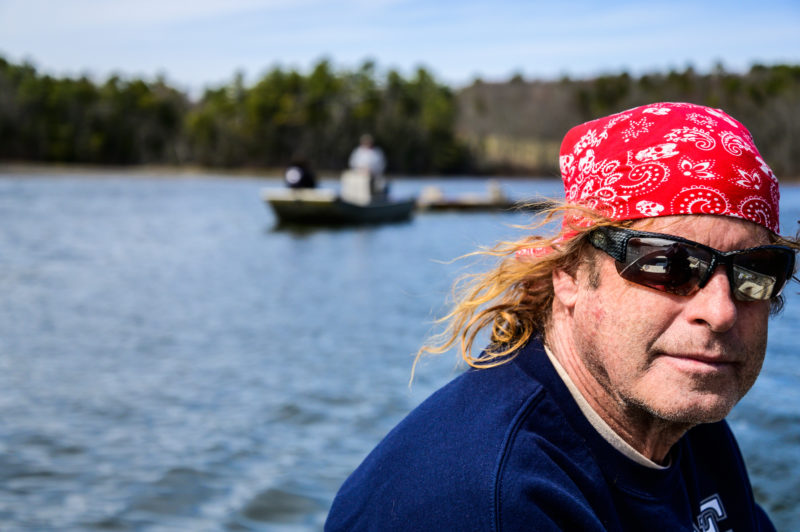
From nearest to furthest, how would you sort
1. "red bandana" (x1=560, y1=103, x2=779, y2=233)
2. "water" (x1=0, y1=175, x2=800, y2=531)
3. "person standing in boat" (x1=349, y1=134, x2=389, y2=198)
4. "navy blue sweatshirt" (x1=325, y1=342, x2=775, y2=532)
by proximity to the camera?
"navy blue sweatshirt" (x1=325, y1=342, x2=775, y2=532)
"red bandana" (x1=560, y1=103, x2=779, y2=233)
"water" (x1=0, y1=175, x2=800, y2=531)
"person standing in boat" (x1=349, y1=134, x2=389, y2=198)

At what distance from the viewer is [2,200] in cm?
4728

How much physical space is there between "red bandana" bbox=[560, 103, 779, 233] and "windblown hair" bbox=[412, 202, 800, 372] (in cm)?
7

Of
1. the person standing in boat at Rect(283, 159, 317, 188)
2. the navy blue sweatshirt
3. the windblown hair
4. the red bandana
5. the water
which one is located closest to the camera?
the navy blue sweatshirt

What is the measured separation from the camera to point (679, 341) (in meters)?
1.64

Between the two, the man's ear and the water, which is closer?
the man's ear

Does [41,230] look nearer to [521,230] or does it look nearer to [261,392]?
[261,392]

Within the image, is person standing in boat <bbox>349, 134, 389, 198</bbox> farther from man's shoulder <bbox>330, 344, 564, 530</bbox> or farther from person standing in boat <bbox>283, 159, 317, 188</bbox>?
man's shoulder <bbox>330, 344, 564, 530</bbox>

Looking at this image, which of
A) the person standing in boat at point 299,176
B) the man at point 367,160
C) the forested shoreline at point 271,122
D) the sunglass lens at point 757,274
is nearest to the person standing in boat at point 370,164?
the man at point 367,160

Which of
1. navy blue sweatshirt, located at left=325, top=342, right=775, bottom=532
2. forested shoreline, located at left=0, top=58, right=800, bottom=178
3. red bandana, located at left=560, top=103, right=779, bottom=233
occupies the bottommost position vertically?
navy blue sweatshirt, located at left=325, top=342, right=775, bottom=532

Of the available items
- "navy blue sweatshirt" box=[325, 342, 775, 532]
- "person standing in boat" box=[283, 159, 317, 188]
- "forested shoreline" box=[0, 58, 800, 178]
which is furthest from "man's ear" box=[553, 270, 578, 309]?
"forested shoreline" box=[0, 58, 800, 178]

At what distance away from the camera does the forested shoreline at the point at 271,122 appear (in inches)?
4055

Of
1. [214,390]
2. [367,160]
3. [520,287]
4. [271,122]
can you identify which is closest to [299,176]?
[367,160]

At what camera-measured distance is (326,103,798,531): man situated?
1550 mm

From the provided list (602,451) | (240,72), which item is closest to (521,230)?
(602,451)
